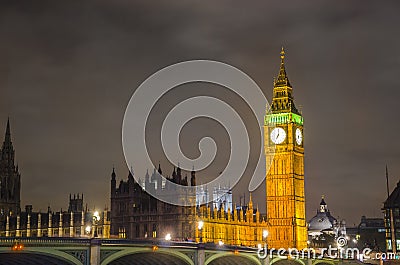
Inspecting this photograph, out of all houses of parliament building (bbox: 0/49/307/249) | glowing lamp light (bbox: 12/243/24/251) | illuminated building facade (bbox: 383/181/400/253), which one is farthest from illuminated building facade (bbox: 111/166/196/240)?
glowing lamp light (bbox: 12/243/24/251)

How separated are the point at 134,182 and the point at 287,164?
23520 mm

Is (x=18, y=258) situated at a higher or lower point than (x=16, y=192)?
lower

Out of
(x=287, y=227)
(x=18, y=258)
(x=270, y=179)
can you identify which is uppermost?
(x=270, y=179)

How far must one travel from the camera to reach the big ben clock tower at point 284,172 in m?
99.3

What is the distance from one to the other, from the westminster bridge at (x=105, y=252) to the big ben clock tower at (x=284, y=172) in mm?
42620

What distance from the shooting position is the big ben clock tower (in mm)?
99312

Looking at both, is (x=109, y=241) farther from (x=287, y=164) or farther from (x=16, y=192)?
(x=16, y=192)

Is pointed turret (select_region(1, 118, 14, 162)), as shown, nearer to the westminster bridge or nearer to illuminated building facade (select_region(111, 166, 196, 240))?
illuminated building facade (select_region(111, 166, 196, 240))

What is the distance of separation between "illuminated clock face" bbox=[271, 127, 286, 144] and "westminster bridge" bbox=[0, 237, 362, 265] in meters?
46.0

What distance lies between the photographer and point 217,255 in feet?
172

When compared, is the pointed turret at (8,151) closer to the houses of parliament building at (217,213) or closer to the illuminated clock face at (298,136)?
the houses of parliament building at (217,213)

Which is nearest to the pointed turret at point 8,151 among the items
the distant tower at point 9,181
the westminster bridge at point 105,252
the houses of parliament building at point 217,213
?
the distant tower at point 9,181

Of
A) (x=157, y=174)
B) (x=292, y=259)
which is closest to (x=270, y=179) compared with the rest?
(x=157, y=174)

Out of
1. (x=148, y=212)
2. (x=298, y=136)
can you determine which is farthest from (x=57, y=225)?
(x=298, y=136)
